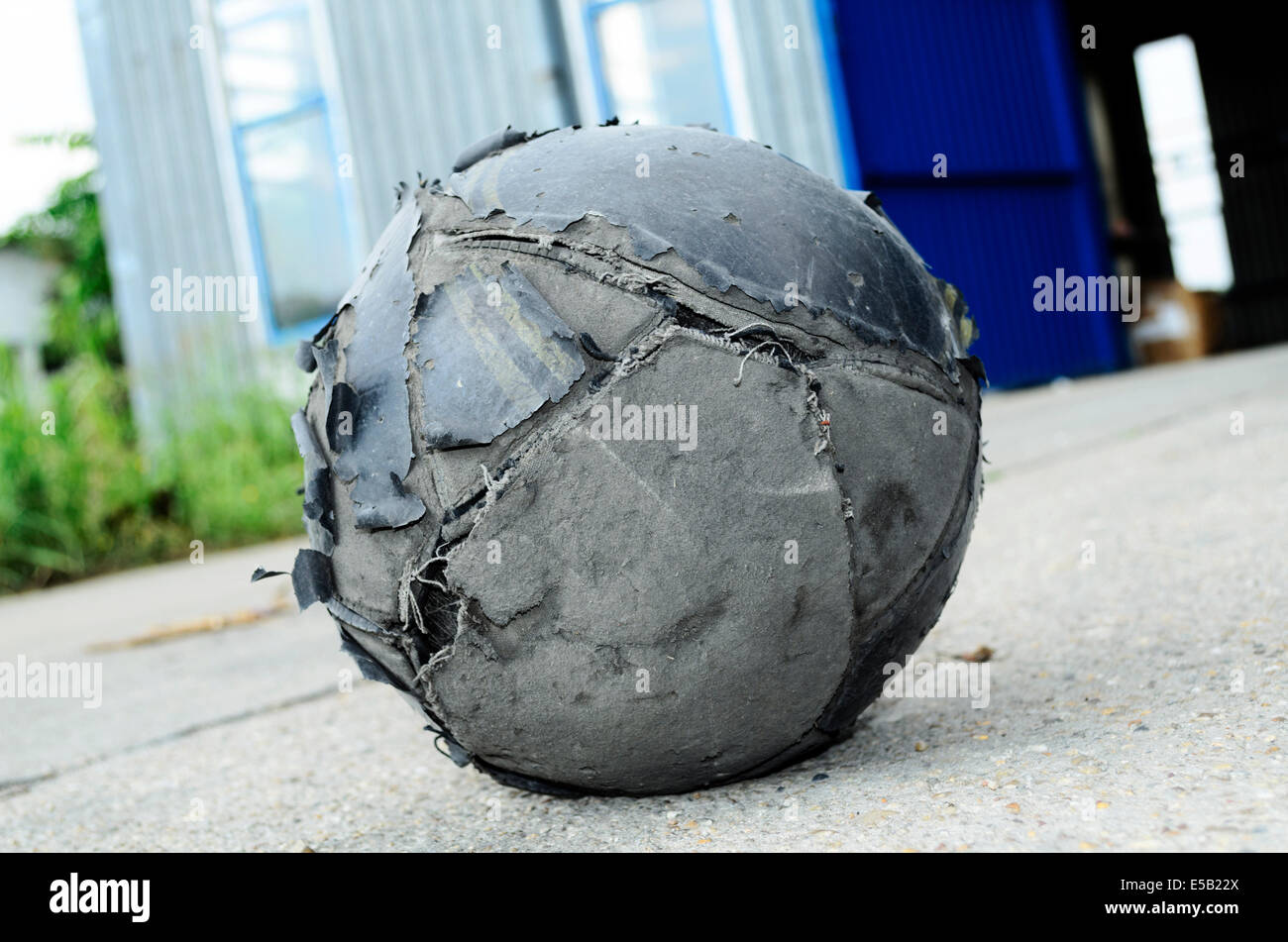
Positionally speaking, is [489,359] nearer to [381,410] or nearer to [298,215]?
[381,410]

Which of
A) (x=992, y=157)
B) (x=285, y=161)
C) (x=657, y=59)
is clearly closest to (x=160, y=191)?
(x=285, y=161)

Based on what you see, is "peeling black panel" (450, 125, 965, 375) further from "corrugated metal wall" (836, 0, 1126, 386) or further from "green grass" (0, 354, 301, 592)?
"corrugated metal wall" (836, 0, 1126, 386)

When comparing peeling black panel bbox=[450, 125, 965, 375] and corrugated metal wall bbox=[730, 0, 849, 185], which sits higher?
corrugated metal wall bbox=[730, 0, 849, 185]

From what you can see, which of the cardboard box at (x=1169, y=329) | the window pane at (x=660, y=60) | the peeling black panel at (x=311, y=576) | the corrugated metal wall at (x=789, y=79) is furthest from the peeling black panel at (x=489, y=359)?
the cardboard box at (x=1169, y=329)

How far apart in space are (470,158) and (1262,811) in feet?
5.86

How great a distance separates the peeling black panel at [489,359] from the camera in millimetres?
1992

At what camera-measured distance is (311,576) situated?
2246 millimetres

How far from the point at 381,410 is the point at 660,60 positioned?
29.2 feet

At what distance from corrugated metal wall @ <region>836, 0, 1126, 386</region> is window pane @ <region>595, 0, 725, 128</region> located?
1.16 m

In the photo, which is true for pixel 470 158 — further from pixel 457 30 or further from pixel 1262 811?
pixel 457 30

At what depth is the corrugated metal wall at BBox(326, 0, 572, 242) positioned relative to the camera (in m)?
10.1

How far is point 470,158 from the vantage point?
8.00ft

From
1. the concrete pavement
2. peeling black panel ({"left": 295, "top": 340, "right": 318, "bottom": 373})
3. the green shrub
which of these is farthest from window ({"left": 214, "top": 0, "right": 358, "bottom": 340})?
peeling black panel ({"left": 295, "top": 340, "right": 318, "bottom": 373})
